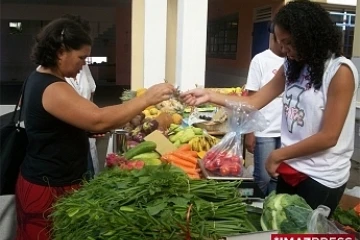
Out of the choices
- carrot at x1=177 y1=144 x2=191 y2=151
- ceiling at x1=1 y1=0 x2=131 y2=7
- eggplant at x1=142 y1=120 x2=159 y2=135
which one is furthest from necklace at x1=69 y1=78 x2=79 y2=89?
ceiling at x1=1 y1=0 x2=131 y2=7

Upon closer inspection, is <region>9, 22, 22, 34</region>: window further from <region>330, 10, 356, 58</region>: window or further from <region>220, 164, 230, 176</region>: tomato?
<region>220, 164, 230, 176</region>: tomato

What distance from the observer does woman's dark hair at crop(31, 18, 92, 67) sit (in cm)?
212

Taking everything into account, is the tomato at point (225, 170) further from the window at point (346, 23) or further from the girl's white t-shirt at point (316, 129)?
the window at point (346, 23)

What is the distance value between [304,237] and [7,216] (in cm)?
383

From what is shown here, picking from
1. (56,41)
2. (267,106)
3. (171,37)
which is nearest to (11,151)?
(56,41)

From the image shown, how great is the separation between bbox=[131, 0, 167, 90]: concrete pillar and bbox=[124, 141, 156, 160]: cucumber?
409cm

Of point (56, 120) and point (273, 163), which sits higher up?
point (56, 120)

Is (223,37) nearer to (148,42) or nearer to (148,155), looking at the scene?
(148,42)

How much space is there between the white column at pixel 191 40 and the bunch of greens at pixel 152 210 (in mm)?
4747

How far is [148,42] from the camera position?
7.05 meters

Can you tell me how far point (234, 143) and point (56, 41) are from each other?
1.19 metres

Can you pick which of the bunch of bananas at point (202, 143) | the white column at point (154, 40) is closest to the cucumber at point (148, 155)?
the bunch of bananas at point (202, 143)

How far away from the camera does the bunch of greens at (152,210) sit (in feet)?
4.88

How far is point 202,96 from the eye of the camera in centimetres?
247
